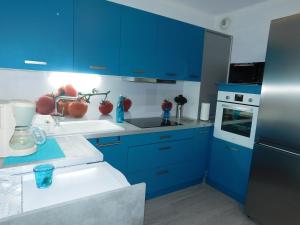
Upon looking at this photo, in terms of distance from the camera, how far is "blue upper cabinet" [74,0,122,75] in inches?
75.5

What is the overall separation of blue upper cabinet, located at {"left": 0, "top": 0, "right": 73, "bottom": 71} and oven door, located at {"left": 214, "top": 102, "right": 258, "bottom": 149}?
1861 millimetres

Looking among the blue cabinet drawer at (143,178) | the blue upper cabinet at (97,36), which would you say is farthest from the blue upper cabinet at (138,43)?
the blue cabinet drawer at (143,178)

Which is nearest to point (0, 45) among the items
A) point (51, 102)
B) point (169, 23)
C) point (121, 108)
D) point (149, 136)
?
point (51, 102)

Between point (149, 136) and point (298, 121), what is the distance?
1.34 metres

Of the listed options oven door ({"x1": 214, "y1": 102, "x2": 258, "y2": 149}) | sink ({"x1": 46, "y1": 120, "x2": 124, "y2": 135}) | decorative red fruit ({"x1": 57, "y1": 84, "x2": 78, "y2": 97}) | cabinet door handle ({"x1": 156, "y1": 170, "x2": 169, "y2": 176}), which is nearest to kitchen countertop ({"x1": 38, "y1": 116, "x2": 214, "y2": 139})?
sink ({"x1": 46, "y1": 120, "x2": 124, "y2": 135})

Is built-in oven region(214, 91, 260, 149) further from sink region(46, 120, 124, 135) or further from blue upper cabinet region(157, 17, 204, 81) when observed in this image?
sink region(46, 120, 124, 135)

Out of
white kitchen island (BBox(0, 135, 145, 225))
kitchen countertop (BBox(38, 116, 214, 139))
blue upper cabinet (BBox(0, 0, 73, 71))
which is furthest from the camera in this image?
kitchen countertop (BBox(38, 116, 214, 139))

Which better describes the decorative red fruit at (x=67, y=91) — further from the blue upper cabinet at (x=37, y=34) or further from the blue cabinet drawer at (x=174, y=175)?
the blue cabinet drawer at (x=174, y=175)

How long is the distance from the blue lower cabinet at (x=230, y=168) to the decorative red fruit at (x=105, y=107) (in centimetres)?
142

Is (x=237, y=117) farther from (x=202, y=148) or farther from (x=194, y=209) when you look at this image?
(x=194, y=209)

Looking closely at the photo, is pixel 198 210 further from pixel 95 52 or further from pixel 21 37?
pixel 21 37

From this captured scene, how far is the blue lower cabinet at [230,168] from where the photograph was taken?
2369 mm

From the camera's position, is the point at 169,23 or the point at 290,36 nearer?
the point at 290,36

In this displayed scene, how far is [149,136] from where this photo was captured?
2219 millimetres
